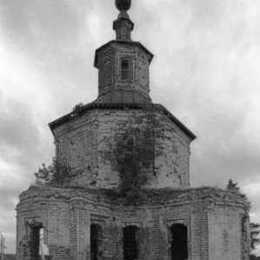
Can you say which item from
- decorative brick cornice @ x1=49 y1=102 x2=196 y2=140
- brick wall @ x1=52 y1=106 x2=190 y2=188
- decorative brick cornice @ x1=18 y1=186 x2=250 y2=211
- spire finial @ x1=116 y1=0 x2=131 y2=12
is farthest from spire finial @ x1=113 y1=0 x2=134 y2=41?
decorative brick cornice @ x1=18 y1=186 x2=250 y2=211

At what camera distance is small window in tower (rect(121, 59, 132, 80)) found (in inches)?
944

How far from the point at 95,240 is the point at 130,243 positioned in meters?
1.46

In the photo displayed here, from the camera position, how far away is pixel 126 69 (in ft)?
79.3

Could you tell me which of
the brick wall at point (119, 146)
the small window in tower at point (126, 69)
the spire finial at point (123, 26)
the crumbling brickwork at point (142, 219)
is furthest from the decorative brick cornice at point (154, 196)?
the spire finial at point (123, 26)

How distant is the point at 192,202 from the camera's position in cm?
1884

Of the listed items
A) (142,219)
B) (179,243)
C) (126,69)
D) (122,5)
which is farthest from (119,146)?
(122,5)

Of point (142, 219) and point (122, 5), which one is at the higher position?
point (122, 5)

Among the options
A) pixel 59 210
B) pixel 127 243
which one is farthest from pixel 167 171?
pixel 59 210

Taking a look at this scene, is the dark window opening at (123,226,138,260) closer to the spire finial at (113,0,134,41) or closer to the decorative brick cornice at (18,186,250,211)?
the decorative brick cornice at (18,186,250,211)

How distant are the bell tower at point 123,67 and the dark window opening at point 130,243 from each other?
228 inches

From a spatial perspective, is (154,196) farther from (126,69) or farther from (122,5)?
(122,5)

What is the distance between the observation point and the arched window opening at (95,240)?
64.0 feet

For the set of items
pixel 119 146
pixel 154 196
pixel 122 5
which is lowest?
pixel 154 196

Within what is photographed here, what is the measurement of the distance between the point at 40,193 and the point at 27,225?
144cm
